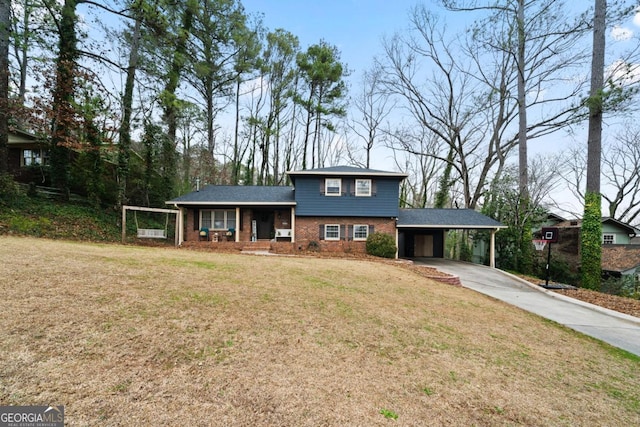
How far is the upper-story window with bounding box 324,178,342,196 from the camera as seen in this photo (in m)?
15.6

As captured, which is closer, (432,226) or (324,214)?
(432,226)

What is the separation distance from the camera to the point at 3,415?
2227mm

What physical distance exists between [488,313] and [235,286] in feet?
19.9

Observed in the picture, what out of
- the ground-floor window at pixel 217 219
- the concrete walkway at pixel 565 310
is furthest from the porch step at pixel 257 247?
the concrete walkway at pixel 565 310

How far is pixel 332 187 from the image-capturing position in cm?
1563

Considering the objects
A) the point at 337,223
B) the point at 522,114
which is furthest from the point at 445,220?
the point at 522,114

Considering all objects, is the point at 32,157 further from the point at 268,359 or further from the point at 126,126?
the point at 268,359

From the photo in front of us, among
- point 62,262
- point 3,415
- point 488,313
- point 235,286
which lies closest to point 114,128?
point 62,262

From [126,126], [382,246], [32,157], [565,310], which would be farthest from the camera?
[32,157]

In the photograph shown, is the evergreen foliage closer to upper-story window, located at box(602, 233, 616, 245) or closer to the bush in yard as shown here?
the bush in yard

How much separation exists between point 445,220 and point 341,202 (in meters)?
6.31

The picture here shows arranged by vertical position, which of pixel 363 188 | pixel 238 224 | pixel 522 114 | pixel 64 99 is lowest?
pixel 238 224

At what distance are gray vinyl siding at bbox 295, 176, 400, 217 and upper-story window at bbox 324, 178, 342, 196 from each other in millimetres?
181

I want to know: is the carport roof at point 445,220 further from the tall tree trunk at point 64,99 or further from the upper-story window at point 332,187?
the tall tree trunk at point 64,99
